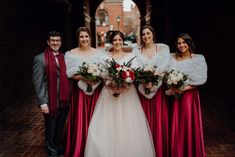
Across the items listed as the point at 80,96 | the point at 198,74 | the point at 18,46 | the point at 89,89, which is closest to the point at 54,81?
the point at 80,96

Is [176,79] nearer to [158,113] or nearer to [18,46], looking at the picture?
[158,113]

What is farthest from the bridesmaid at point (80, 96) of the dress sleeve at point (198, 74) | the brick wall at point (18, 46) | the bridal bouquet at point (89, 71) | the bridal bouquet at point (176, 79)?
the brick wall at point (18, 46)

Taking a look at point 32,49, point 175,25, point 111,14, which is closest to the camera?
point 32,49

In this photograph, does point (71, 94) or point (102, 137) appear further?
point (71, 94)

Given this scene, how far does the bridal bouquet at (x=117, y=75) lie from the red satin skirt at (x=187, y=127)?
0.88 metres

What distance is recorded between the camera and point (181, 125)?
183 inches

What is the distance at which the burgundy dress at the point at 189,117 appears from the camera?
454cm

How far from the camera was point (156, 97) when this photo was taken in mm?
4777

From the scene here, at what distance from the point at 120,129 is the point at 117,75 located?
0.91 meters

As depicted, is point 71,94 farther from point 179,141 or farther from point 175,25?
point 175,25

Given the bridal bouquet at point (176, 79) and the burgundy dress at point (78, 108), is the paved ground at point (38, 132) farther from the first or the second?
the bridal bouquet at point (176, 79)

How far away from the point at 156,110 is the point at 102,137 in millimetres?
924

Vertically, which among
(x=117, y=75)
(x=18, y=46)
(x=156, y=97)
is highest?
(x=18, y=46)

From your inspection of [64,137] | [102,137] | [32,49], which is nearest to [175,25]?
[32,49]
